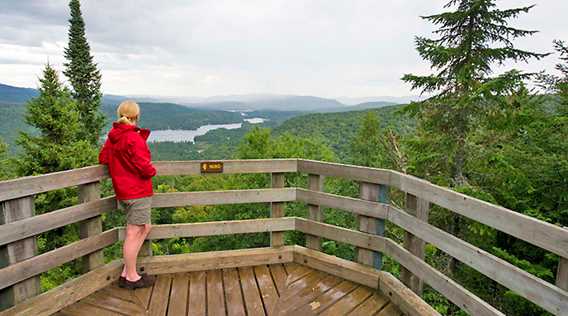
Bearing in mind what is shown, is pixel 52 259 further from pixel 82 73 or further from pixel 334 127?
pixel 334 127

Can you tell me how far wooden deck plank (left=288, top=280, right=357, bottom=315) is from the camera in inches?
105

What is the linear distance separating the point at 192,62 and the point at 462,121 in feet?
201

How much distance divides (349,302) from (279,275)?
0.75 metres

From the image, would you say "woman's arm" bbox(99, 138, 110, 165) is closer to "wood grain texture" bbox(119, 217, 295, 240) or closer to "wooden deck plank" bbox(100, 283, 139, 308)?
"wood grain texture" bbox(119, 217, 295, 240)

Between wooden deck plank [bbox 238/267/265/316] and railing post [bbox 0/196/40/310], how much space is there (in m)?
1.62

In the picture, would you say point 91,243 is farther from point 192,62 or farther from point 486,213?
point 192,62

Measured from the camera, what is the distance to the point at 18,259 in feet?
7.96

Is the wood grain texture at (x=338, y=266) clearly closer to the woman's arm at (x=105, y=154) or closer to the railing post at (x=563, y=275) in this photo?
the railing post at (x=563, y=275)

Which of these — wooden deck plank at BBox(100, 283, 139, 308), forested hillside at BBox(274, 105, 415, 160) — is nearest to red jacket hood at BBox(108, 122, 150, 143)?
wooden deck plank at BBox(100, 283, 139, 308)

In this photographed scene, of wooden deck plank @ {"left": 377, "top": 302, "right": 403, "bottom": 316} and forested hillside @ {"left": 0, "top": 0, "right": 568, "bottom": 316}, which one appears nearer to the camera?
wooden deck plank @ {"left": 377, "top": 302, "right": 403, "bottom": 316}

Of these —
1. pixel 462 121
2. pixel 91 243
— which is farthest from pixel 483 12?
pixel 91 243

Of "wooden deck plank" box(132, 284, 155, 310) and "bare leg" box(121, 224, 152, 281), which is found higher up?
"bare leg" box(121, 224, 152, 281)

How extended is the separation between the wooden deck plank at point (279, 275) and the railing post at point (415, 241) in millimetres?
1061

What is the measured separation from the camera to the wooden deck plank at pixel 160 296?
265 centimetres
